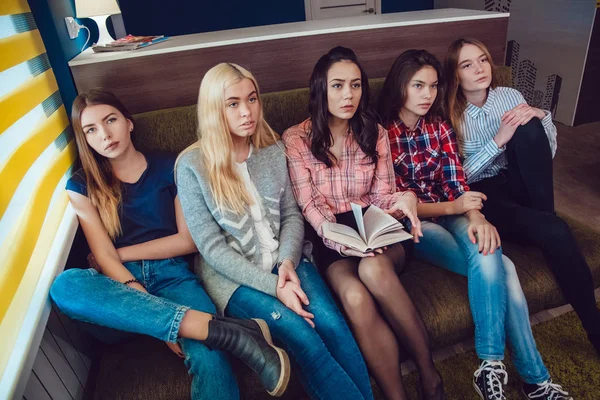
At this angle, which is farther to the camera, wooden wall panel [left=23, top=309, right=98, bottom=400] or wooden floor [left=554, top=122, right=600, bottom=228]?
wooden floor [left=554, top=122, right=600, bottom=228]

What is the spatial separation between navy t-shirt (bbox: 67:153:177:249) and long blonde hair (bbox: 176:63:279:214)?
0.73 feet

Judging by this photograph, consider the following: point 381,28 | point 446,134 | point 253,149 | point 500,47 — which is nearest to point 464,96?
point 446,134

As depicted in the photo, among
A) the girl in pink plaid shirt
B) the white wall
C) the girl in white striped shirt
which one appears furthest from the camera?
the white wall

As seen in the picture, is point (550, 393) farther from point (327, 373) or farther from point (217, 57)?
point (217, 57)

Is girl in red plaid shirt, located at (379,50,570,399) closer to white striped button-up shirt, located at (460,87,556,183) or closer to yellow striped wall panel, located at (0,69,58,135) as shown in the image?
white striped button-up shirt, located at (460,87,556,183)

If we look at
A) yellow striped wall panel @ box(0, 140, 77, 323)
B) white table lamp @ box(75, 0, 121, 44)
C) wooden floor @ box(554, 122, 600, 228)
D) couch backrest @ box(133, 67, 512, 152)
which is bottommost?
wooden floor @ box(554, 122, 600, 228)

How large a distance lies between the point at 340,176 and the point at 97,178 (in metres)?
0.84

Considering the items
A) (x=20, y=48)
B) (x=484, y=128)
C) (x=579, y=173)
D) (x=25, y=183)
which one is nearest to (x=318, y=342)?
(x=25, y=183)

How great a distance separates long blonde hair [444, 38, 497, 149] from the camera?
1.65m

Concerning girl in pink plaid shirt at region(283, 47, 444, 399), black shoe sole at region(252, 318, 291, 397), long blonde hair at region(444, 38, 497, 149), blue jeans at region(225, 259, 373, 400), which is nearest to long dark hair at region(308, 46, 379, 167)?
girl in pink plaid shirt at region(283, 47, 444, 399)

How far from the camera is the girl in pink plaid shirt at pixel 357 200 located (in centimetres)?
119

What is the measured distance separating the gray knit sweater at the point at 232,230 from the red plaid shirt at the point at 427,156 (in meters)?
0.50

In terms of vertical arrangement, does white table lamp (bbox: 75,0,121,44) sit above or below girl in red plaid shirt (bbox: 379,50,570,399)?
above

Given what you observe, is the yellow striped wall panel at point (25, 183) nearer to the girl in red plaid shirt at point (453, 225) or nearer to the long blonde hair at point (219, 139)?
the long blonde hair at point (219, 139)
